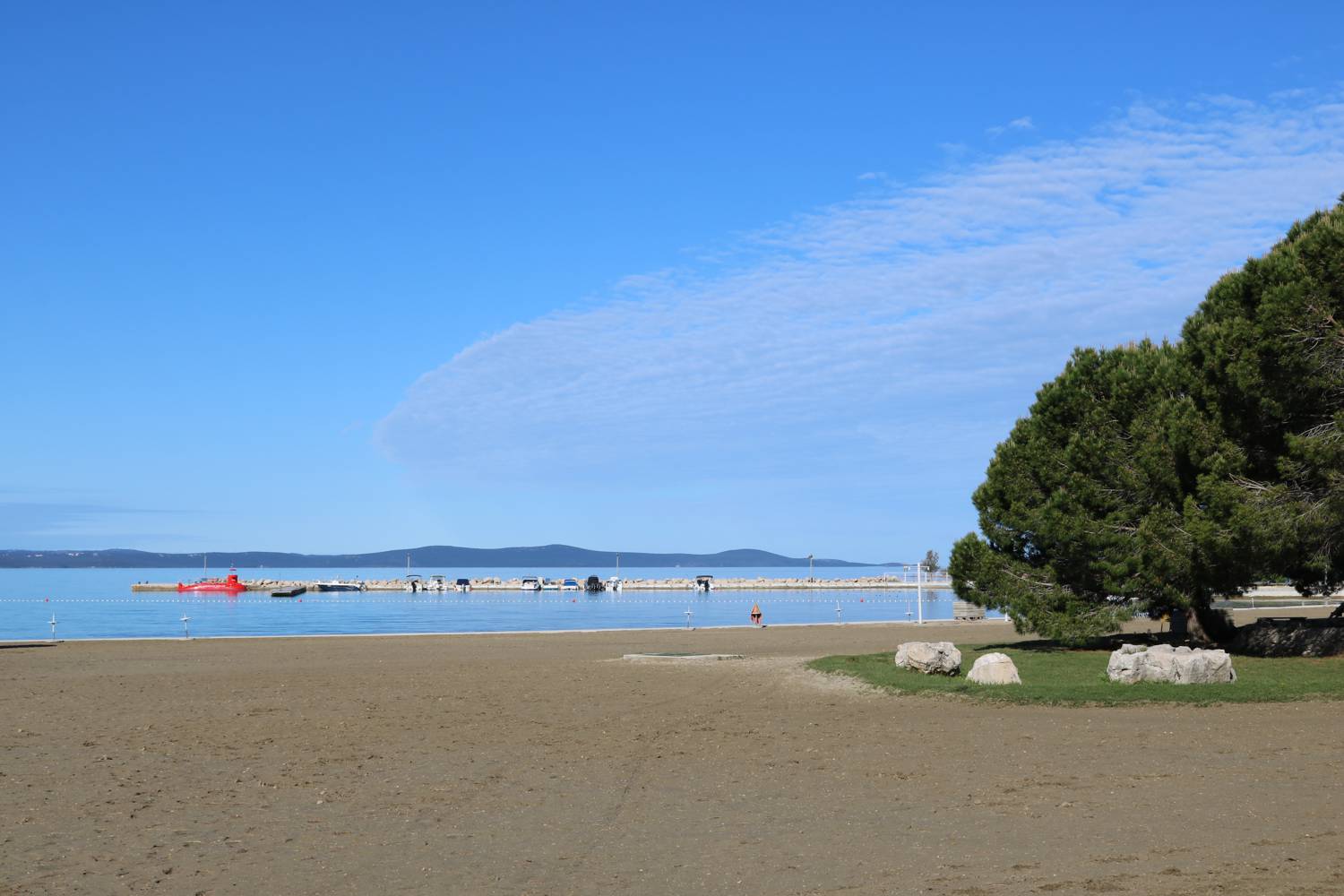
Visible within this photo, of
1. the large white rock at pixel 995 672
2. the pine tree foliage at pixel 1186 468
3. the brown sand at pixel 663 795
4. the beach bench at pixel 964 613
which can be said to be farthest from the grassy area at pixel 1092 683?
the beach bench at pixel 964 613

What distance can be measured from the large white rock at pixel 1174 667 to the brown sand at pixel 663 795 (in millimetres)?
1926

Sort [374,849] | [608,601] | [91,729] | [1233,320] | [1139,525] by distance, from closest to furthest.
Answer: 1. [374,849]
2. [91,729]
3. [1233,320]
4. [1139,525]
5. [608,601]

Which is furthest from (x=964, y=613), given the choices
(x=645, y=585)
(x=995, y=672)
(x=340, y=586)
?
(x=340, y=586)

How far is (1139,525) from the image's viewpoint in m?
24.4

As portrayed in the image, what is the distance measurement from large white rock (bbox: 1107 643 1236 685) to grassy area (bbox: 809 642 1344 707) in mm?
266

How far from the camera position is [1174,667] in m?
19.3

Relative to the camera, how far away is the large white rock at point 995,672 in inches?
803

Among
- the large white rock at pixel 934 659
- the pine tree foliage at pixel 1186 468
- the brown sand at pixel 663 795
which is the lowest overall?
the brown sand at pixel 663 795

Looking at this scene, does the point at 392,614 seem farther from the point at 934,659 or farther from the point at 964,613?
the point at 934,659

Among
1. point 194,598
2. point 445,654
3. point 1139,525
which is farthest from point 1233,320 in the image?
point 194,598

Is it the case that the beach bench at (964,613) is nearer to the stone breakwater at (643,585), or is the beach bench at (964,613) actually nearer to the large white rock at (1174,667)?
the large white rock at (1174,667)

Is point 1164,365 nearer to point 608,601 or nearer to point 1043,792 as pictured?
point 1043,792

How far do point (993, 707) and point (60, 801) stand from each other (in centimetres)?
1325

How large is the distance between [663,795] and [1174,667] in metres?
11.1
